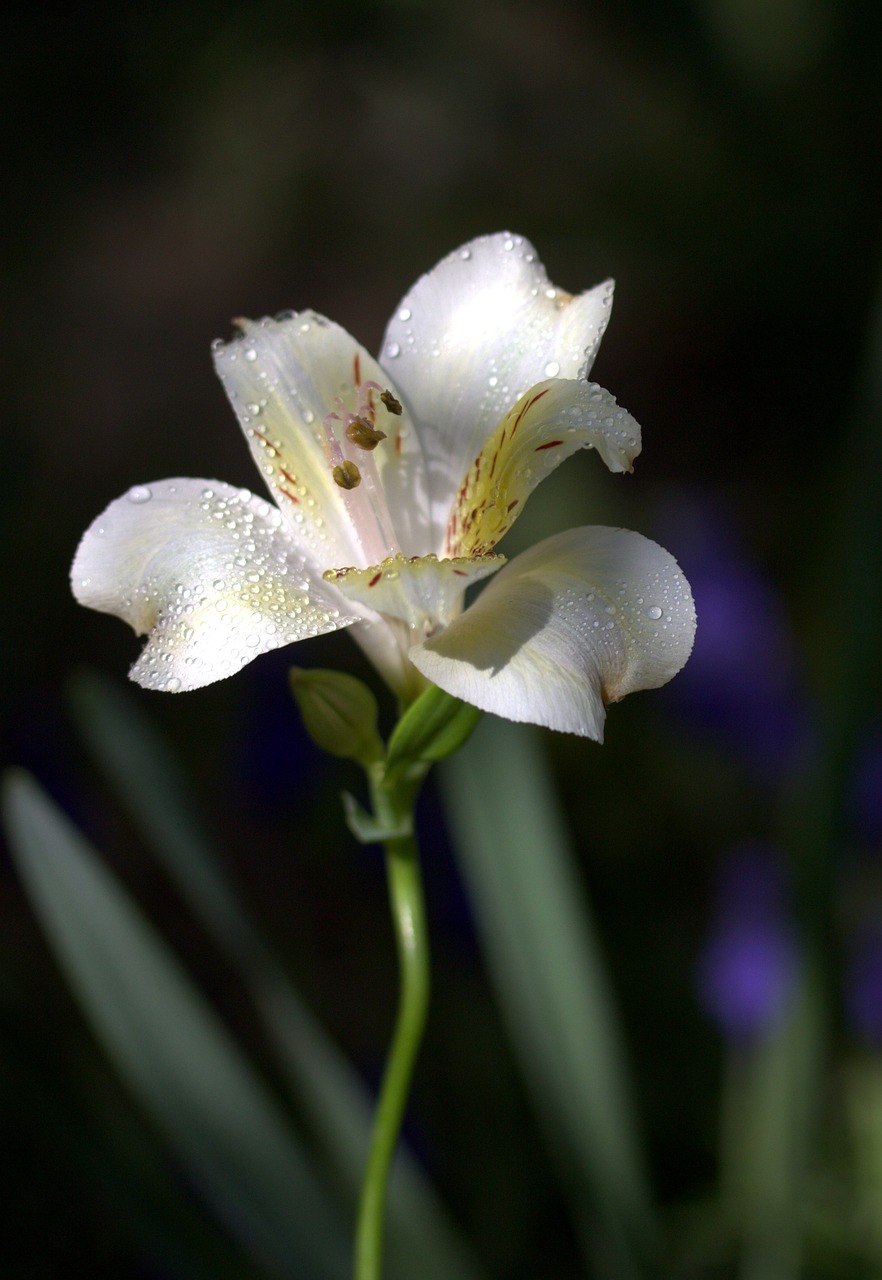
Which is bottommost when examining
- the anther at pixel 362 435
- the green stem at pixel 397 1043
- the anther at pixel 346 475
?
the green stem at pixel 397 1043

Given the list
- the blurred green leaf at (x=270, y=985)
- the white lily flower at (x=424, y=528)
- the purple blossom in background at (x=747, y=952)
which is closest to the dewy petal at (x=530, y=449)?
the white lily flower at (x=424, y=528)

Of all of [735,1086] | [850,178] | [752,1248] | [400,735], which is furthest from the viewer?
[850,178]

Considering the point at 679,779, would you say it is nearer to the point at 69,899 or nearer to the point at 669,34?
the point at 69,899

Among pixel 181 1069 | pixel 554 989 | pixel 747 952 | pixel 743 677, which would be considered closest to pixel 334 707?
pixel 181 1069

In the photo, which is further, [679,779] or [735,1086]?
[679,779]

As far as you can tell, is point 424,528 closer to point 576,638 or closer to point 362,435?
point 362,435

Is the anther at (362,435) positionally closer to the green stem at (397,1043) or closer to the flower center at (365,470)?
the flower center at (365,470)

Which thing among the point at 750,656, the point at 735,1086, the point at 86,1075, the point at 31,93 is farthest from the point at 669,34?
the point at 86,1075
